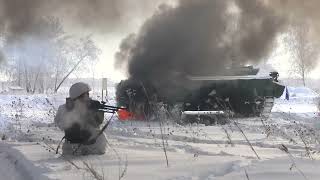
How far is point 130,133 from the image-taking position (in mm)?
10969

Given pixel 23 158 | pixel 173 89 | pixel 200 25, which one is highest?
pixel 200 25

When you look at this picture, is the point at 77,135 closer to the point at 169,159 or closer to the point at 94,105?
the point at 94,105

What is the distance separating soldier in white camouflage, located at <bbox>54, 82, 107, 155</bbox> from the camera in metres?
6.96

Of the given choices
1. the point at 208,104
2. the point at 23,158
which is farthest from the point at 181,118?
the point at 23,158

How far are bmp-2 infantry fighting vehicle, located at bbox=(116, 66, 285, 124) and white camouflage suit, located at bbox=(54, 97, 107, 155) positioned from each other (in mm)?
7532

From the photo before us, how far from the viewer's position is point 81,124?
702 centimetres

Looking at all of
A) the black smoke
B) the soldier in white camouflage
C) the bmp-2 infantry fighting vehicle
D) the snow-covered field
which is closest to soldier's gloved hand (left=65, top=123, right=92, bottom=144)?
the soldier in white camouflage

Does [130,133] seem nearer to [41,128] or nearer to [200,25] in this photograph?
[41,128]

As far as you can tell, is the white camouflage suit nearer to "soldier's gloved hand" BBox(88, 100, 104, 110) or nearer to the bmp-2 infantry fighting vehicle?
"soldier's gloved hand" BBox(88, 100, 104, 110)

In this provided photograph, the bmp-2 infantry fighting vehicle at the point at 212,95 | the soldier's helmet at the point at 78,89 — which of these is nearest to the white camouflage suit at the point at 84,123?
the soldier's helmet at the point at 78,89

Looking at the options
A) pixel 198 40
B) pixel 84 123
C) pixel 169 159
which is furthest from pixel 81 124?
pixel 198 40

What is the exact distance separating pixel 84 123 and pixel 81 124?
0.04 m

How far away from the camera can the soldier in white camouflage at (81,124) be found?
22.8ft

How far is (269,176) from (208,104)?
10.3 m
